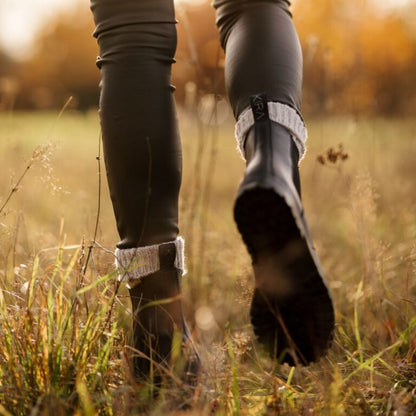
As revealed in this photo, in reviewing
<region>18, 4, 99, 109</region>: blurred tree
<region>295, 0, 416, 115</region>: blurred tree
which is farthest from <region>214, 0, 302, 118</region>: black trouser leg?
<region>18, 4, 99, 109</region>: blurred tree

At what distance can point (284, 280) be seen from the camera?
3.22 ft

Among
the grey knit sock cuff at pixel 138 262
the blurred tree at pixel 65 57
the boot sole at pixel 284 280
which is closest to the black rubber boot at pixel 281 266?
the boot sole at pixel 284 280

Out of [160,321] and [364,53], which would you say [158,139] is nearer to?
[160,321]

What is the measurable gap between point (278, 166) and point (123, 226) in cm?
32

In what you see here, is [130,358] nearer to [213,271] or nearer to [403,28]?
[213,271]

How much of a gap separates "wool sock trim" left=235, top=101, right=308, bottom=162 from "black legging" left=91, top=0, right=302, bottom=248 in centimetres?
2

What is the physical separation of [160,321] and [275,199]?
13.5 inches

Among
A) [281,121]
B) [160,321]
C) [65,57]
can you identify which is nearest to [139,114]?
[281,121]

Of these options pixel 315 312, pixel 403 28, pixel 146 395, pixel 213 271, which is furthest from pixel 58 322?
pixel 403 28

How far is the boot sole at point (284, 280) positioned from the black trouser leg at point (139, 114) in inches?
8.7

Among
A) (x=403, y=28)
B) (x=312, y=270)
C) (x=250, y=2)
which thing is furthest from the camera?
(x=403, y=28)

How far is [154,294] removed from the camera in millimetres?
1129

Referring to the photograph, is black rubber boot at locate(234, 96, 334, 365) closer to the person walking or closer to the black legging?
the person walking

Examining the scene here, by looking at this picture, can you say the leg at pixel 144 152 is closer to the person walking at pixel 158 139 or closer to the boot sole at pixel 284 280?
the person walking at pixel 158 139
